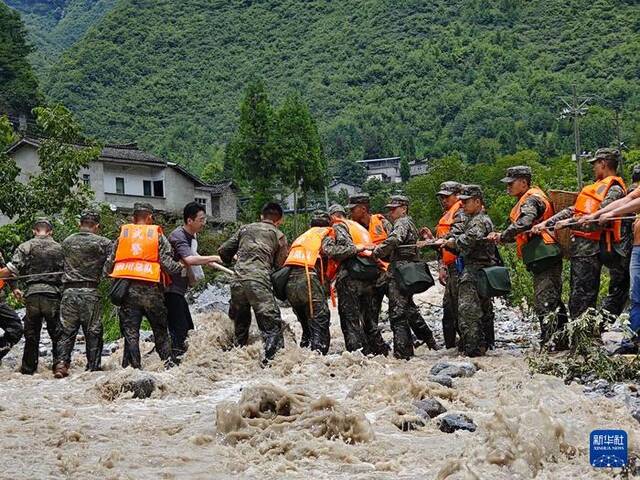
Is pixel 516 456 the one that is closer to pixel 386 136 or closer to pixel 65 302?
pixel 65 302

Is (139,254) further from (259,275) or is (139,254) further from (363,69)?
(363,69)

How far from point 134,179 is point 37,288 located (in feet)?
130

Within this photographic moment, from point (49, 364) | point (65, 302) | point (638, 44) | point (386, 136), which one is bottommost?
point (49, 364)

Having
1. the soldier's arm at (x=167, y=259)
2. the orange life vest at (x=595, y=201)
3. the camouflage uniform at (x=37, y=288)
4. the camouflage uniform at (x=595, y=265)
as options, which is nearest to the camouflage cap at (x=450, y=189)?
the camouflage uniform at (x=595, y=265)

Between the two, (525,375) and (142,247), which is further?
(142,247)

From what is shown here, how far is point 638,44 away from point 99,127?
6113 centimetres

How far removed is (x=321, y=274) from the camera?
1207cm

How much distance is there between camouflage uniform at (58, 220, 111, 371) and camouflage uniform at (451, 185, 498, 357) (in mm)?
3874

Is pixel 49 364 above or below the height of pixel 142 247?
below

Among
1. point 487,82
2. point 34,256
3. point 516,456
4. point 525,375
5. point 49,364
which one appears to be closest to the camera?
point 516,456

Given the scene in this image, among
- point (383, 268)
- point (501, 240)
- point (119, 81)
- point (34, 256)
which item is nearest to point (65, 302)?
point (34, 256)

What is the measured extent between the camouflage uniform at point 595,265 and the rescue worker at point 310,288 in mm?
2601

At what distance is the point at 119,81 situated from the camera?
438 ft

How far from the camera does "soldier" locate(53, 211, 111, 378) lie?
11.5m
